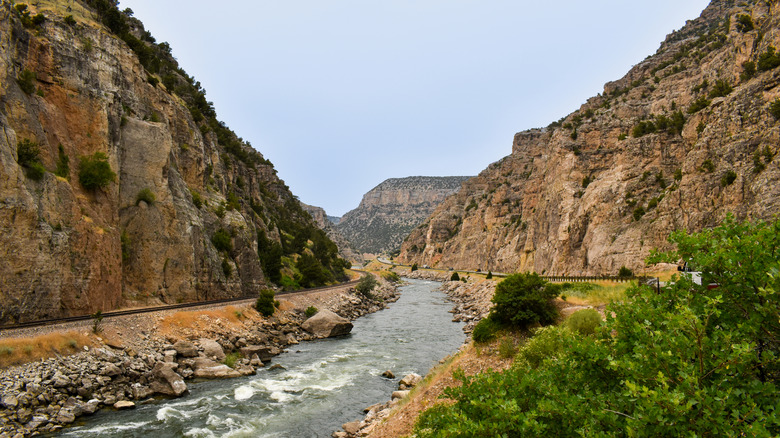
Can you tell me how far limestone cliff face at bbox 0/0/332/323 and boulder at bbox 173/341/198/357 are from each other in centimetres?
603

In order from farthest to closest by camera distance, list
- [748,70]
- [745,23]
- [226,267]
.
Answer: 1. [226,267]
2. [745,23]
3. [748,70]

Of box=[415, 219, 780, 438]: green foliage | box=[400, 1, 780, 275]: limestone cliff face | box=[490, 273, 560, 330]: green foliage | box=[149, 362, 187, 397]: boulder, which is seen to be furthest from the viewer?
box=[400, 1, 780, 275]: limestone cliff face

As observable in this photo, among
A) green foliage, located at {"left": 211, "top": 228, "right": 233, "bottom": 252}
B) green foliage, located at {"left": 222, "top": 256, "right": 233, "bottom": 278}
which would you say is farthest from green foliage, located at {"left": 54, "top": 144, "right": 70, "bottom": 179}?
green foliage, located at {"left": 222, "top": 256, "right": 233, "bottom": 278}

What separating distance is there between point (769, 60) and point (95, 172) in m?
50.1

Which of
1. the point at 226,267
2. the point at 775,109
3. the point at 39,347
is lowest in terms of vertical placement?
the point at 39,347

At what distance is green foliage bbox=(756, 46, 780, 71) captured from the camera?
97.7 ft

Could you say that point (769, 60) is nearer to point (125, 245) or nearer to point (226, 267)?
point (226, 267)

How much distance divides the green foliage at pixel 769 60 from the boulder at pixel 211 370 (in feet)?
144

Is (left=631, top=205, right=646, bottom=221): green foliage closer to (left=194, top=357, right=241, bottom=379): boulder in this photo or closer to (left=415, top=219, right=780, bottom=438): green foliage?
(left=194, top=357, right=241, bottom=379): boulder

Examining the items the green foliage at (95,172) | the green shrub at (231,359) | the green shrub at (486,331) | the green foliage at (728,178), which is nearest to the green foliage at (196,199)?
the green foliage at (95,172)

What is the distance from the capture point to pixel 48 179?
21.5 metres

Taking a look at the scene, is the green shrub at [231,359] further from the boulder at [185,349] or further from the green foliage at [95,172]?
the green foliage at [95,172]

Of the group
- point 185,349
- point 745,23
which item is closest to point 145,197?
point 185,349

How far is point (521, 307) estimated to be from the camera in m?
17.1
